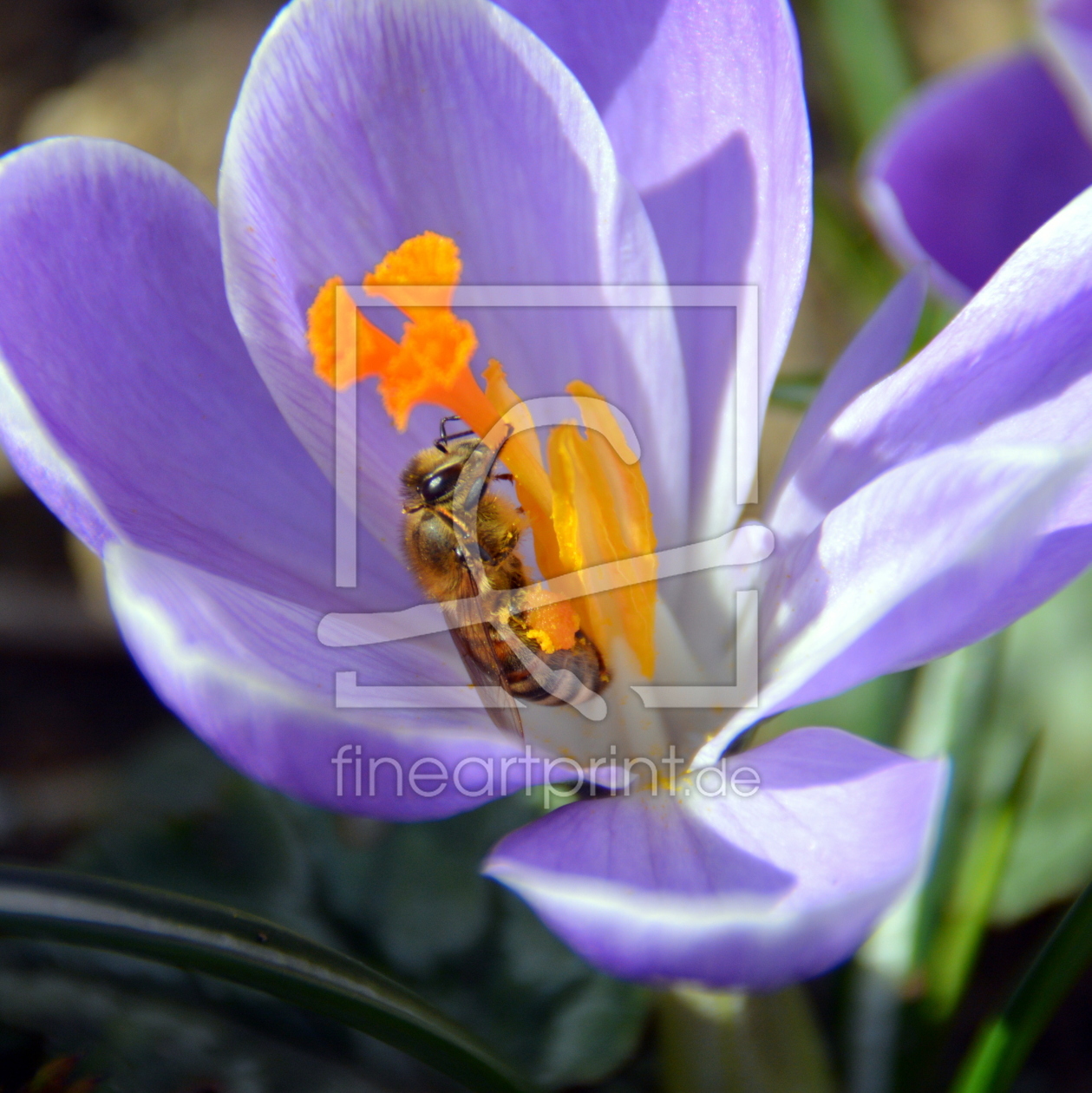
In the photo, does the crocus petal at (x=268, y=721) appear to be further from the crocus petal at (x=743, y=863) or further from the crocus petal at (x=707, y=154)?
the crocus petal at (x=707, y=154)

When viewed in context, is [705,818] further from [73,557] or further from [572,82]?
[73,557]

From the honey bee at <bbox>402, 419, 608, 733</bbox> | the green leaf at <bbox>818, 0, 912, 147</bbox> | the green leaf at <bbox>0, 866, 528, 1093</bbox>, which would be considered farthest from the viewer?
the green leaf at <bbox>818, 0, 912, 147</bbox>

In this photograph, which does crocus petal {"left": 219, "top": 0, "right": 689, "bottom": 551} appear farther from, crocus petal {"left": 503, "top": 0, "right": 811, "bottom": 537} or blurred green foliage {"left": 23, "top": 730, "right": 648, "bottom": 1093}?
blurred green foliage {"left": 23, "top": 730, "right": 648, "bottom": 1093}

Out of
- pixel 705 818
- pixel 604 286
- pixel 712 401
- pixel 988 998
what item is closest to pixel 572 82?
pixel 604 286

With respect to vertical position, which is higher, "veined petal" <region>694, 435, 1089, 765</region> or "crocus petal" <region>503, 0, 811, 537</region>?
"crocus petal" <region>503, 0, 811, 537</region>

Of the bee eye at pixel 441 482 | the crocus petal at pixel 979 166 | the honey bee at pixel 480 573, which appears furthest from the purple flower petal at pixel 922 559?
the crocus petal at pixel 979 166

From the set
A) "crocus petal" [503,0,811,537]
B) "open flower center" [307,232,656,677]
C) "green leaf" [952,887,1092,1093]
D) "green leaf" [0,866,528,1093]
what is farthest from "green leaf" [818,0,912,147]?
"green leaf" [0,866,528,1093]
